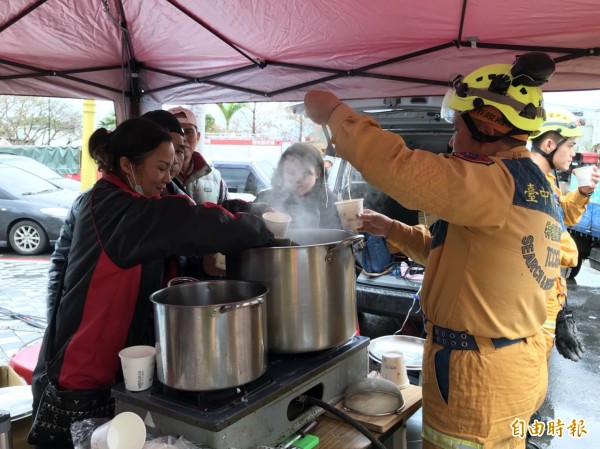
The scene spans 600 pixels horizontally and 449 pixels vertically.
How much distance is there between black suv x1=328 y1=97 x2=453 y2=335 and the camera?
5066 mm

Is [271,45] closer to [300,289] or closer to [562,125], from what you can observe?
[562,125]

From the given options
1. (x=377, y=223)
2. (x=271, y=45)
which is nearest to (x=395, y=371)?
(x=377, y=223)

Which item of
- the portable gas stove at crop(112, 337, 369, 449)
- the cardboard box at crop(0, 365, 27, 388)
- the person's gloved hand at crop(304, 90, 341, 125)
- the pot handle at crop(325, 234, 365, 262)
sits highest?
the person's gloved hand at crop(304, 90, 341, 125)

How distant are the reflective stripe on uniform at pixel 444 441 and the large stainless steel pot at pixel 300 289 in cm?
53

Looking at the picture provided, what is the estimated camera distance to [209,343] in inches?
53.9

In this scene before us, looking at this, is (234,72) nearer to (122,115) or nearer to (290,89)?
(290,89)

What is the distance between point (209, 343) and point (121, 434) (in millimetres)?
324

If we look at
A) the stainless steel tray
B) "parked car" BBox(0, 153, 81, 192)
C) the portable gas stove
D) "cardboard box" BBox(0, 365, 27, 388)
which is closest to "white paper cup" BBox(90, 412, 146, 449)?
the portable gas stove

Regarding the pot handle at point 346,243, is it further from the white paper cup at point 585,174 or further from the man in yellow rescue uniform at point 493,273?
the white paper cup at point 585,174

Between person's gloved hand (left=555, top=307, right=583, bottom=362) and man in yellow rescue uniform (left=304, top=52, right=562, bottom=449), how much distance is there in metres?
2.12

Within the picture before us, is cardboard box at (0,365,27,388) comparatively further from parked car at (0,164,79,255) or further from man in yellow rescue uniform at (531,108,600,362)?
parked car at (0,164,79,255)

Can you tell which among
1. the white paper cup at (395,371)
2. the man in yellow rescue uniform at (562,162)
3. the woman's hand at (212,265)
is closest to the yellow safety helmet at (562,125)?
the man in yellow rescue uniform at (562,162)

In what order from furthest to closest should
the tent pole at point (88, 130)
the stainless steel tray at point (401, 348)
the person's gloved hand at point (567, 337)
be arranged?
the tent pole at point (88, 130)
the person's gloved hand at point (567, 337)
the stainless steel tray at point (401, 348)

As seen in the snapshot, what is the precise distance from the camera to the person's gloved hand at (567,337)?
12.1 feet
